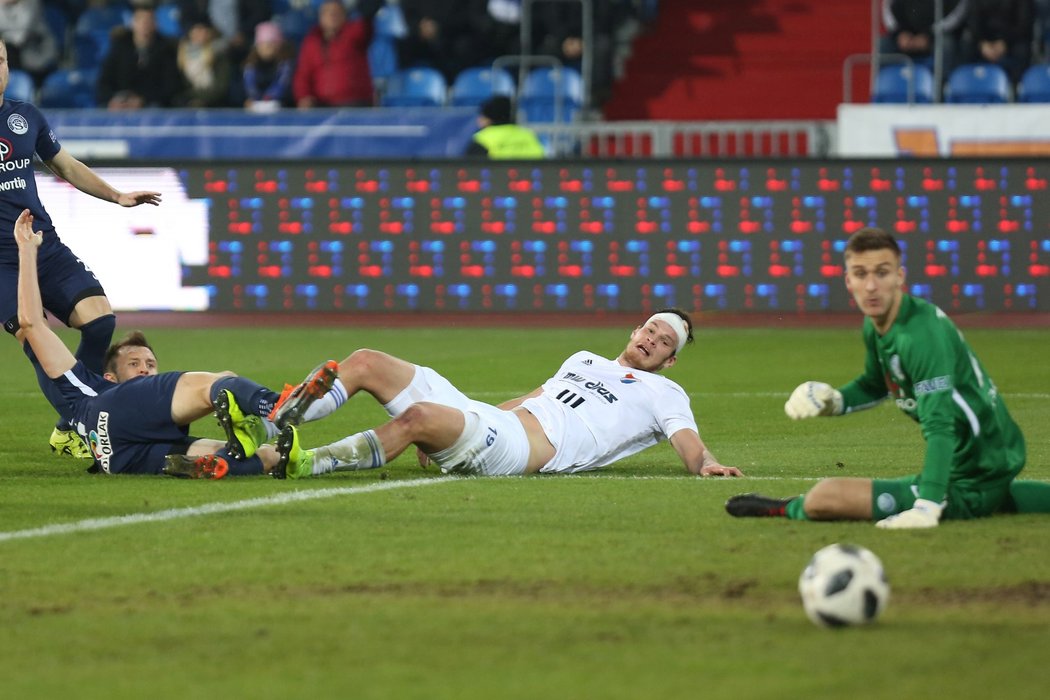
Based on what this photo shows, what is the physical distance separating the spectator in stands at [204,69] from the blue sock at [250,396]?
1536 centimetres

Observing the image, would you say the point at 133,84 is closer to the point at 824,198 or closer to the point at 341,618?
the point at 824,198

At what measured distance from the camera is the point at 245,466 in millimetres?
8141

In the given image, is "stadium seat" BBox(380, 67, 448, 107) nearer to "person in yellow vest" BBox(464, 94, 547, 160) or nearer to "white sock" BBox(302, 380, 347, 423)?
"person in yellow vest" BBox(464, 94, 547, 160)

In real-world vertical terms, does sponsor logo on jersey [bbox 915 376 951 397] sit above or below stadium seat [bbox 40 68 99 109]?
below

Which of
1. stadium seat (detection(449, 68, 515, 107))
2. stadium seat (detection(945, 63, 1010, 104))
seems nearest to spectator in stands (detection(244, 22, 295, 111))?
stadium seat (detection(449, 68, 515, 107))

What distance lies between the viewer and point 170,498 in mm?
7398

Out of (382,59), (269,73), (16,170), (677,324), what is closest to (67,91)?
(269,73)

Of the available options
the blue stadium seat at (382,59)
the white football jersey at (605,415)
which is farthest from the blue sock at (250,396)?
the blue stadium seat at (382,59)

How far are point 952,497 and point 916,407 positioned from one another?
1.25ft

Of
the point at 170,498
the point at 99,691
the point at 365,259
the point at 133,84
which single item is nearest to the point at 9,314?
the point at 170,498

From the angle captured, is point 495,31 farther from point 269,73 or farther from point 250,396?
point 250,396

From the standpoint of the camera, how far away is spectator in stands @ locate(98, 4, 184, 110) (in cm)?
2283

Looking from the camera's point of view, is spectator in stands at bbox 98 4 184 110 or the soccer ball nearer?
the soccer ball

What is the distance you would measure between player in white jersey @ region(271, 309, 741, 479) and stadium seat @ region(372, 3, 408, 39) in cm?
1600
